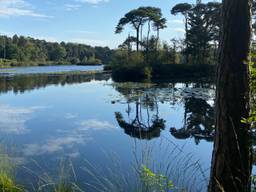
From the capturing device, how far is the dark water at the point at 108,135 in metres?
4.34

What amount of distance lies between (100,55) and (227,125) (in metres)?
78.3

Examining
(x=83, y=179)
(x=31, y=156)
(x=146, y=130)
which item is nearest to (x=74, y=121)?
(x=146, y=130)

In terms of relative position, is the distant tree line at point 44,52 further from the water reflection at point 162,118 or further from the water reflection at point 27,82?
the water reflection at point 162,118

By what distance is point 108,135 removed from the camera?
24.3 ft

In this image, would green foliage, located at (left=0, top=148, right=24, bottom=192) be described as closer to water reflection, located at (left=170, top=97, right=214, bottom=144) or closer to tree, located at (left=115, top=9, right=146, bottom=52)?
water reflection, located at (left=170, top=97, right=214, bottom=144)

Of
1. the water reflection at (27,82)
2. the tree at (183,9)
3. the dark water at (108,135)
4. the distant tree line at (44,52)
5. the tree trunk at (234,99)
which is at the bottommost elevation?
the dark water at (108,135)

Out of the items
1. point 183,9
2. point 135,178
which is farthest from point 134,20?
point 135,178

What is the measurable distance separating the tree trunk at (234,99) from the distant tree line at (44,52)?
2251 inches

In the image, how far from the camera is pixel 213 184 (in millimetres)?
2066

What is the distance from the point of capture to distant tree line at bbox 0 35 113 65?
63844 mm

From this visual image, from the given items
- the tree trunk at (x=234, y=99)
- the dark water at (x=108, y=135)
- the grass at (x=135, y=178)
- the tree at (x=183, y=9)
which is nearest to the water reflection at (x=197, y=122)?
the dark water at (x=108, y=135)

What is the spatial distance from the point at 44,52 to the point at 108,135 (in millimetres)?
73763

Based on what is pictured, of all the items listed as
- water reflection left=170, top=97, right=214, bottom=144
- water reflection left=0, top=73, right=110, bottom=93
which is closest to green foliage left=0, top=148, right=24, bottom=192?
water reflection left=170, top=97, right=214, bottom=144

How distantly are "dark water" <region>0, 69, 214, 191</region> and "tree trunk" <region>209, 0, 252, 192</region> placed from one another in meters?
0.74
